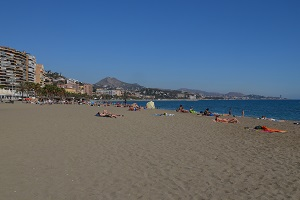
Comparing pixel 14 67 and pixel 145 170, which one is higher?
pixel 14 67

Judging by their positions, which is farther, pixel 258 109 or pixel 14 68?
pixel 14 68

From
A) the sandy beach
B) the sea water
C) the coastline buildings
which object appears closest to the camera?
the sandy beach

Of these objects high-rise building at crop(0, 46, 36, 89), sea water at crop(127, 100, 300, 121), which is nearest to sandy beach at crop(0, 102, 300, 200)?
sea water at crop(127, 100, 300, 121)

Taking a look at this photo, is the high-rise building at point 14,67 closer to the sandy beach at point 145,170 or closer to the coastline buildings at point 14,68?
the coastline buildings at point 14,68

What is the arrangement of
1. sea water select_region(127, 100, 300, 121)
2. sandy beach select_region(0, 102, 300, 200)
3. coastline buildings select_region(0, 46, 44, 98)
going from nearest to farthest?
1. sandy beach select_region(0, 102, 300, 200)
2. sea water select_region(127, 100, 300, 121)
3. coastline buildings select_region(0, 46, 44, 98)

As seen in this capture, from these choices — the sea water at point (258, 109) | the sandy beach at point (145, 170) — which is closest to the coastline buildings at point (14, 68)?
the sea water at point (258, 109)

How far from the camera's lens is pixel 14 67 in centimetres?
10500

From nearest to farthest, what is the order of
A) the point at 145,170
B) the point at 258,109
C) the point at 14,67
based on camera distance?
the point at 145,170 < the point at 258,109 < the point at 14,67

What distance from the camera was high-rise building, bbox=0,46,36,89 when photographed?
100 meters

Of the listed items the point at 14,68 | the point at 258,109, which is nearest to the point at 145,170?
the point at 258,109

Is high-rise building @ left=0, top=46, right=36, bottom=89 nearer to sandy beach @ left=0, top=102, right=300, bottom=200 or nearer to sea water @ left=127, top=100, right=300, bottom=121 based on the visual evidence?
sea water @ left=127, top=100, right=300, bottom=121

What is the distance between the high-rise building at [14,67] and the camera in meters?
100

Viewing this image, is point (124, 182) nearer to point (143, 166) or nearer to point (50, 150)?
point (143, 166)

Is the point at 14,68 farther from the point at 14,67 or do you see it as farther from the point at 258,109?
the point at 258,109
